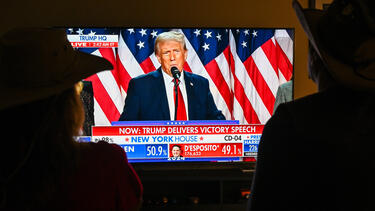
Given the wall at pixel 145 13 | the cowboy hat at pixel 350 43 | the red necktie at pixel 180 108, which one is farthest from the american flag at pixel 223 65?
the cowboy hat at pixel 350 43

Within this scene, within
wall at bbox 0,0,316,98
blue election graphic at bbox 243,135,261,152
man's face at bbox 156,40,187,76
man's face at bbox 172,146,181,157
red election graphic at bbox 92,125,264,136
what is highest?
wall at bbox 0,0,316,98

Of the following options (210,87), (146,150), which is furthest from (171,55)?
(146,150)

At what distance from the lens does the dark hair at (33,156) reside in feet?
2.95

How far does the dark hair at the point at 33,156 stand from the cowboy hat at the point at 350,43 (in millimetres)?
763

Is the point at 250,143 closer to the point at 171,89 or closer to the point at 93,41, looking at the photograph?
Result: the point at 171,89

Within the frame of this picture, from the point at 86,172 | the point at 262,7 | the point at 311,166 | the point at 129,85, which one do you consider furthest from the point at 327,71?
the point at 262,7

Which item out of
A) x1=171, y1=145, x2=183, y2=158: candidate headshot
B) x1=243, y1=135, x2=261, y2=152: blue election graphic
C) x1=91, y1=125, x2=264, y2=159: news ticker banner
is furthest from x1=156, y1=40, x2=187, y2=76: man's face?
x1=243, y1=135, x2=261, y2=152: blue election graphic

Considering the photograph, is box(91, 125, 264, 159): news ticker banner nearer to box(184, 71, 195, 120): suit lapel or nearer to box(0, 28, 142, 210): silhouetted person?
box(184, 71, 195, 120): suit lapel

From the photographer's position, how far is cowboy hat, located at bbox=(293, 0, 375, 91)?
2.65 feet

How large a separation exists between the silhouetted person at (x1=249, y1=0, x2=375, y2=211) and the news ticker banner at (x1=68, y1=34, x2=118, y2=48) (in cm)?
178

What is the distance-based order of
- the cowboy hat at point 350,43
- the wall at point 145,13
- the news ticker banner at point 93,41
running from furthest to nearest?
the wall at point 145,13, the news ticker banner at point 93,41, the cowboy hat at point 350,43

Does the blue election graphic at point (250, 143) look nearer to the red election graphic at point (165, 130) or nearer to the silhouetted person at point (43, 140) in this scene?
the red election graphic at point (165, 130)

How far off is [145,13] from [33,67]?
1928 millimetres

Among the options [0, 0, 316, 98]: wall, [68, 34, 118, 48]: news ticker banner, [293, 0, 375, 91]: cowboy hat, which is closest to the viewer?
[293, 0, 375, 91]: cowboy hat
